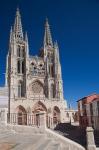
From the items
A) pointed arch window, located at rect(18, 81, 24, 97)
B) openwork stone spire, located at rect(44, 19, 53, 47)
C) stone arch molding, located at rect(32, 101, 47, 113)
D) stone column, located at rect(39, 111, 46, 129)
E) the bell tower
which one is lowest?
stone column, located at rect(39, 111, 46, 129)

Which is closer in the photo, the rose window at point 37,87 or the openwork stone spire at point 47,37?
the rose window at point 37,87

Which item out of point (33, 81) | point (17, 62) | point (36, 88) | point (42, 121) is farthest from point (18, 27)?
point (42, 121)

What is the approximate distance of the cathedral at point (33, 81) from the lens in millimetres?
38753

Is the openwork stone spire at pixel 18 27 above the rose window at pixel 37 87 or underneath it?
above

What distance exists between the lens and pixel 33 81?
42.4m

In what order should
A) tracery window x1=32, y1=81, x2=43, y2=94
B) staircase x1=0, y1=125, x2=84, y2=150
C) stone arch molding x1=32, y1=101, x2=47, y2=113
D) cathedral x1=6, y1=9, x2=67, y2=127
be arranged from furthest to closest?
tracery window x1=32, y1=81, x2=43, y2=94 < stone arch molding x1=32, y1=101, x2=47, y2=113 < cathedral x1=6, y1=9, x2=67, y2=127 < staircase x1=0, y1=125, x2=84, y2=150

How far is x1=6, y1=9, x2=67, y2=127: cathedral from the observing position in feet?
127

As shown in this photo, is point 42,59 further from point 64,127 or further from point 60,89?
point 64,127

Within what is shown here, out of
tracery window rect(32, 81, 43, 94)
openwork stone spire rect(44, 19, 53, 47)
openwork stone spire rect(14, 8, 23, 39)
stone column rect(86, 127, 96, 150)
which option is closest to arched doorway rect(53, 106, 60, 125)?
tracery window rect(32, 81, 43, 94)

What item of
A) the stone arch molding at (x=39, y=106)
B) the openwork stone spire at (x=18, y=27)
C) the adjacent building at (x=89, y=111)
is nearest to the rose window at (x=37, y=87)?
the stone arch molding at (x=39, y=106)

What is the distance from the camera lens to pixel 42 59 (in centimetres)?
4556

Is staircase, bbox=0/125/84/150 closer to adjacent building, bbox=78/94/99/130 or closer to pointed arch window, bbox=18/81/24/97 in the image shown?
adjacent building, bbox=78/94/99/130

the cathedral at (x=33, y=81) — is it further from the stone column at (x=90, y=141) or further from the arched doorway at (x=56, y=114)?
the stone column at (x=90, y=141)

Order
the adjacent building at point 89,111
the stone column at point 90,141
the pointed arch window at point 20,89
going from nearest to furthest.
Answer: the stone column at point 90,141, the adjacent building at point 89,111, the pointed arch window at point 20,89
